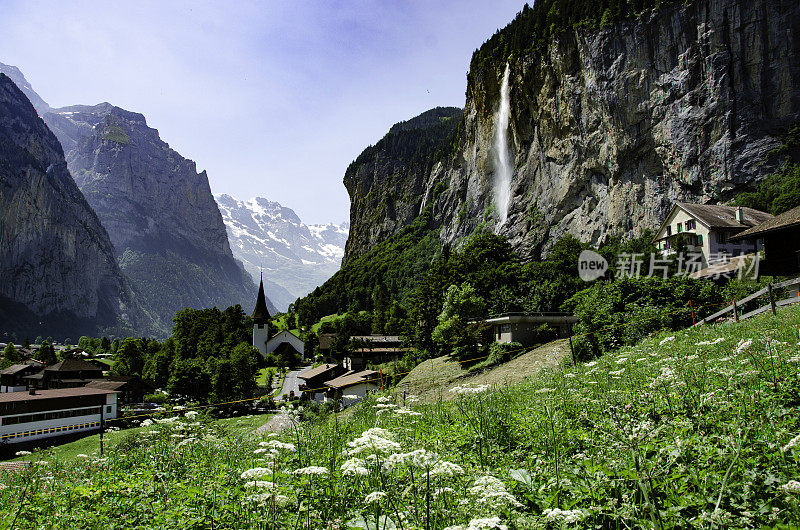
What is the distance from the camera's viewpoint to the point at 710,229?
4856cm

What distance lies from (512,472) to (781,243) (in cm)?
3763

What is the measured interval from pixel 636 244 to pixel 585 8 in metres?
45.2

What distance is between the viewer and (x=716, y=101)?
2384 inches

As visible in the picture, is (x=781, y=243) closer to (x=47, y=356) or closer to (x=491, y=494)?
(x=491, y=494)

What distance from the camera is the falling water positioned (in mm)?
94562

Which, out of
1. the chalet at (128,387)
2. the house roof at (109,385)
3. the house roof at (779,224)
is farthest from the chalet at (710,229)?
the chalet at (128,387)

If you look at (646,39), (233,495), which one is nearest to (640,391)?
(233,495)

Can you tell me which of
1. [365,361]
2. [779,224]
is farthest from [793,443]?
[365,361]

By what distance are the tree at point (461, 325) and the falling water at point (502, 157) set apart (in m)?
55.9

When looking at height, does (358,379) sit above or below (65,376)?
above

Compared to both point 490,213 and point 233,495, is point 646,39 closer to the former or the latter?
point 490,213

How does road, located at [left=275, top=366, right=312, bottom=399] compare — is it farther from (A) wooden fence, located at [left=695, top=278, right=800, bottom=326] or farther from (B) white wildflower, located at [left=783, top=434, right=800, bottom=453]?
(B) white wildflower, located at [left=783, top=434, right=800, bottom=453]

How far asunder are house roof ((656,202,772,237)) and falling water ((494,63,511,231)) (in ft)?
140

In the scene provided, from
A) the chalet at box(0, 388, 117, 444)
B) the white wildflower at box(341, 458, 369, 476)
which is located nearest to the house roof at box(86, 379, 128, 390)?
the chalet at box(0, 388, 117, 444)
